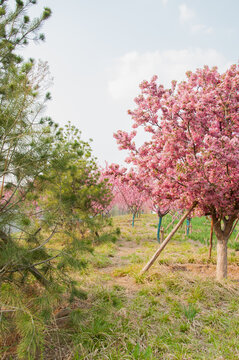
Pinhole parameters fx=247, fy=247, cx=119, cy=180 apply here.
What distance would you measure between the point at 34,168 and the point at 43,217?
0.62 metres

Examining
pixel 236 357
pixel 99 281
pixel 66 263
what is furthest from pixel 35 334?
pixel 99 281

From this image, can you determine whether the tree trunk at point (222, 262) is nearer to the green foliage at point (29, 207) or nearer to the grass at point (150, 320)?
the grass at point (150, 320)

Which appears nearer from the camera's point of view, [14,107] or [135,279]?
[14,107]

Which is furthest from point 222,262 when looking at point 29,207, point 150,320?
point 29,207

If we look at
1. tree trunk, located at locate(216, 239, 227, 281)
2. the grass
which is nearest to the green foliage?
the grass

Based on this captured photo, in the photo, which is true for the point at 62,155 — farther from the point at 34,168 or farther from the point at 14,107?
the point at 14,107

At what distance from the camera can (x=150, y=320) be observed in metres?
3.40

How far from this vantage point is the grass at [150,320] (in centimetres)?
274

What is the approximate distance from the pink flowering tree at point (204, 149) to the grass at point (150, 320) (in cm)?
110

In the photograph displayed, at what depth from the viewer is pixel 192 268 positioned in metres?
5.85

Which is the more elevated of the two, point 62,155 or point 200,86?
point 200,86

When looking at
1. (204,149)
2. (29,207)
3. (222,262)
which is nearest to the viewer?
(29,207)

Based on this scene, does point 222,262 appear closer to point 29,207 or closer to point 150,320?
point 150,320

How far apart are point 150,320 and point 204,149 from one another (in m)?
2.64
